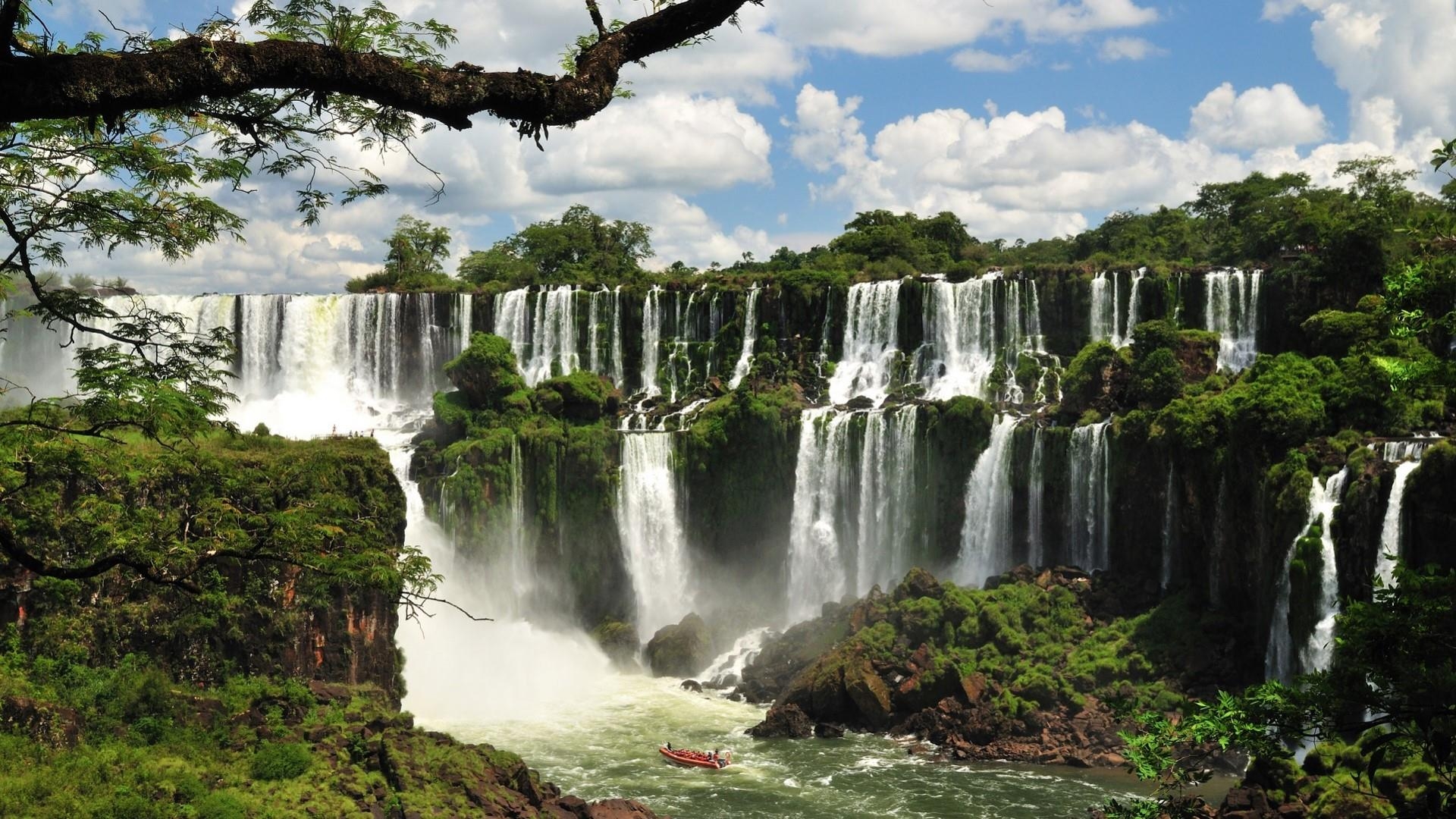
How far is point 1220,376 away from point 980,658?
435 inches

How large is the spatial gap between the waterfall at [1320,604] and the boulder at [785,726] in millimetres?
10144

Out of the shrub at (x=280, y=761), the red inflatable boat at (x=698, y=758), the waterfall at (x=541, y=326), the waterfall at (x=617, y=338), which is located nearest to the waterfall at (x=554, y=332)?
the waterfall at (x=541, y=326)

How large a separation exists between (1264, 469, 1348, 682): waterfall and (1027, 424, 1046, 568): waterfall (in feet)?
26.8

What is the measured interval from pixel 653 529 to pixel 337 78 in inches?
1340

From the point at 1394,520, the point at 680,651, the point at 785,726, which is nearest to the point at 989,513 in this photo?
the point at 680,651

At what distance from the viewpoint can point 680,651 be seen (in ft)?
113

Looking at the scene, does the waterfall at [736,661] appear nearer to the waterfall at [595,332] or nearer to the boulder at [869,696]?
the boulder at [869,696]

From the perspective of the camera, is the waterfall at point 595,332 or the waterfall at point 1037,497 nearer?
the waterfall at point 1037,497

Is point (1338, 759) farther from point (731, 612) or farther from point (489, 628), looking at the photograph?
point (489, 628)

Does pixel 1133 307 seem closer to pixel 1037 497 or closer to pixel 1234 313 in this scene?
pixel 1234 313

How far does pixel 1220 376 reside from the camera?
34094 mm

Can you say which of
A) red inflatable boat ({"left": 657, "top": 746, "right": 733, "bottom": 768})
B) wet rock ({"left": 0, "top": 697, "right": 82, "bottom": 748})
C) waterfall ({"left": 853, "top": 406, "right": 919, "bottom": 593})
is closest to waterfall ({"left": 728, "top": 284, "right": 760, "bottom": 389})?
waterfall ({"left": 853, "top": 406, "right": 919, "bottom": 593})

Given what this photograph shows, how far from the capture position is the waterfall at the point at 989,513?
116ft

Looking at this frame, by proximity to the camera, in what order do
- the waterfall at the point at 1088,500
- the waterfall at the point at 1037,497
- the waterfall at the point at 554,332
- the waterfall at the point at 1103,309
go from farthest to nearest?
the waterfall at the point at 554,332
the waterfall at the point at 1103,309
the waterfall at the point at 1037,497
the waterfall at the point at 1088,500
